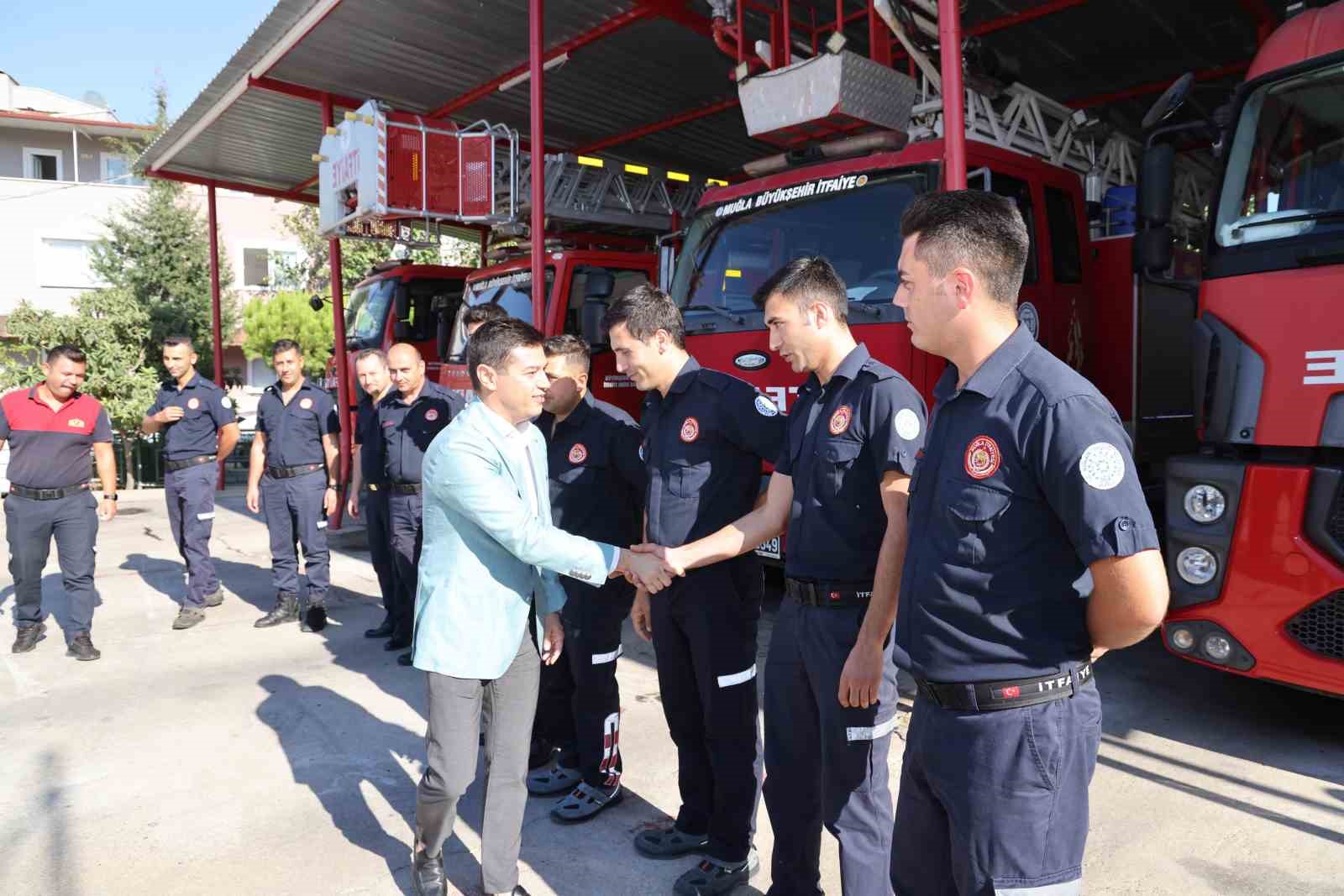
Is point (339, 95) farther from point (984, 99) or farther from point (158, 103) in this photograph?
point (158, 103)

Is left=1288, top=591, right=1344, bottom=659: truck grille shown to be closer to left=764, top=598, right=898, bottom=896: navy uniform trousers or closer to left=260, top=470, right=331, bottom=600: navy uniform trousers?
left=764, top=598, right=898, bottom=896: navy uniform trousers

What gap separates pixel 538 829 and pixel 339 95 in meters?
8.82

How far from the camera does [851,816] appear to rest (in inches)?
88.4

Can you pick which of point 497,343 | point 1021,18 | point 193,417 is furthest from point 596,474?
point 1021,18

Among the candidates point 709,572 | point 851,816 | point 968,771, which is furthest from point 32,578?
point 968,771

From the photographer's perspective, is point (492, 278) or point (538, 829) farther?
point (492, 278)

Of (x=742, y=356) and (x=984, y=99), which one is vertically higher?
(x=984, y=99)

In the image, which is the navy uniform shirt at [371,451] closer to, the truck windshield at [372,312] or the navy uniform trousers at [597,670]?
the navy uniform trousers at [597,670]

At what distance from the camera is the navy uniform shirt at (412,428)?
527 cm

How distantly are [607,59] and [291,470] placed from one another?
16.0 ft

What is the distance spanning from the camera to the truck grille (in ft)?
10.3

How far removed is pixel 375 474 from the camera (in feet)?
18.2

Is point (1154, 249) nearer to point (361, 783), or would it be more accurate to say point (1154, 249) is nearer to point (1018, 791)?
point (1018, 791)

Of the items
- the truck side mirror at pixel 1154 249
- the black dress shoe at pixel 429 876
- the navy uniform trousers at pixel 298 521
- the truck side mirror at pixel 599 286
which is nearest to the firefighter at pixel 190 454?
the navy uniform trousers at pixel 298 521
